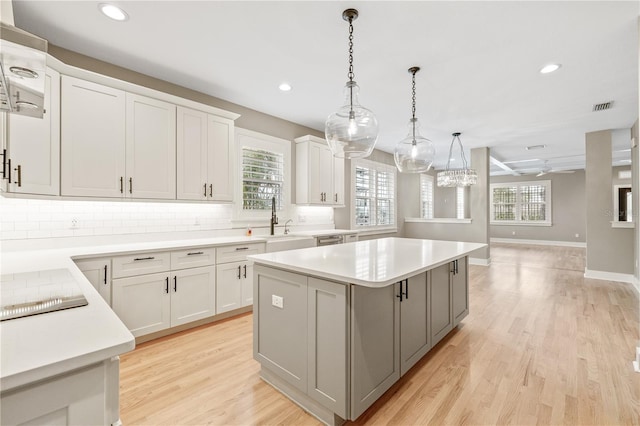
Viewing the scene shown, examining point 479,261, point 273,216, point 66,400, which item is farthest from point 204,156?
point 479,261

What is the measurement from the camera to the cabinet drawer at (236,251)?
10.9ft

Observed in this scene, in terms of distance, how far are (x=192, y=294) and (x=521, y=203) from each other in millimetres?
11853

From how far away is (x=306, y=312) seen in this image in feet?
6.10

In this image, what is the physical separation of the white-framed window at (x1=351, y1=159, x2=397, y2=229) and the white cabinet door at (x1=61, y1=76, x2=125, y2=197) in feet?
13.9

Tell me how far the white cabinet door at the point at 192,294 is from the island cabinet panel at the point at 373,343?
2.09 meters

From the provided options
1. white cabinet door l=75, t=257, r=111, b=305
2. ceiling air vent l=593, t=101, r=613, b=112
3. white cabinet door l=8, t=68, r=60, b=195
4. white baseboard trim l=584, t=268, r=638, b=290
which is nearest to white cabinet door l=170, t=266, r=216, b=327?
white cabinet door l=75, t=257, r=111, b=305

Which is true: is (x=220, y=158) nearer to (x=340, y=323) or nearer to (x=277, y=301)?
(x=277, y=301)

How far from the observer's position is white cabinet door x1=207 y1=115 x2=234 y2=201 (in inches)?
139

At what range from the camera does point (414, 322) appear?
2.25 metres

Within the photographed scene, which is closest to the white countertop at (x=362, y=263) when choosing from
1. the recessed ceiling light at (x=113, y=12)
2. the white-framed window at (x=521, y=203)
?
the recessed ceiling light at (x=113, y=12)

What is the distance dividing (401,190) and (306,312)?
6575mm

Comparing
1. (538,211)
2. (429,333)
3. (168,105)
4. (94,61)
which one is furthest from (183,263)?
(538,211)

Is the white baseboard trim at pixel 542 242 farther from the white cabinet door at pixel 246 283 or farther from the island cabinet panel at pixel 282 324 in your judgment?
the island cabinet panel at pixel 282 324

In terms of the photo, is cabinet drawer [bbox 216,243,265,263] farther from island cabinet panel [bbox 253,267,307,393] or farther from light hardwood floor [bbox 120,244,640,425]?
island cabinet panel [bbox 253,267,307,393]
